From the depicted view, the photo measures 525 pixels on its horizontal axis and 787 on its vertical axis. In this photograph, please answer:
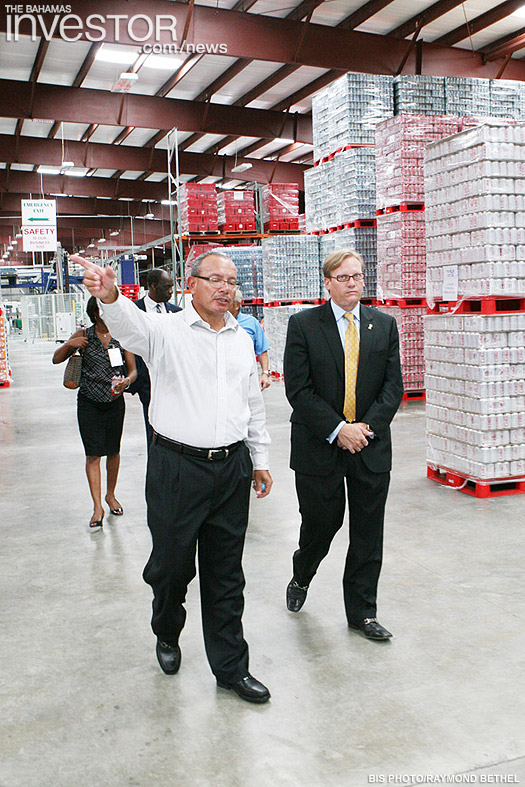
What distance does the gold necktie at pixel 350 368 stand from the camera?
3521mm

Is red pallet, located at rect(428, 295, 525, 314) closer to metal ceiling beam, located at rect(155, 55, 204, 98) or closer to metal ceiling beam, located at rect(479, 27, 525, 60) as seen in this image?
metal ceiling beam, located at rect(479, 27, 525, 60)

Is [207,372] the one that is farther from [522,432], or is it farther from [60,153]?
[60,153]

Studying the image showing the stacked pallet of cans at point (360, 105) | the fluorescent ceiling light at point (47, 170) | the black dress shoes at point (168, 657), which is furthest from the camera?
the fluorescent ceiling light at point (47, 170)

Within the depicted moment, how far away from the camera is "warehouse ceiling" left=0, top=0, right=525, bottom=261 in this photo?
12062mm

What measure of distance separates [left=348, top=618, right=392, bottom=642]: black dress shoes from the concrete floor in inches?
2.0

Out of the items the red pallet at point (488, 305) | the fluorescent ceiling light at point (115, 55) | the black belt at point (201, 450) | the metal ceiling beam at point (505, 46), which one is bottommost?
the black belt at point (201, 450)

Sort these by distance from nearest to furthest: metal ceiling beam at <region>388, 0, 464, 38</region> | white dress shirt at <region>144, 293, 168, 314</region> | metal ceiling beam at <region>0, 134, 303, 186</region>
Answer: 1. white dress shirt at <region>144, 293, 168, 314</region>
2. metal ceiling beam at <region>388, 0, 464, 38</region>
3. metal ceiling beam at <region>0, 134, 303, 186</region>

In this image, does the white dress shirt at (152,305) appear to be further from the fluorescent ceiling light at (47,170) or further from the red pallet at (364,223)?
the fluorescent ceiling light at (47,170)

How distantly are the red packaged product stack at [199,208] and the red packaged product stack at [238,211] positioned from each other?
0.48 meters

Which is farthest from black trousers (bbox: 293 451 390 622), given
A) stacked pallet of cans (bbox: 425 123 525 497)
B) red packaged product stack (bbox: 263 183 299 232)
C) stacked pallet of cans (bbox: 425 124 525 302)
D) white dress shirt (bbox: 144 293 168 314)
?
red packaged product stack (bbox: 263 183 299 232)

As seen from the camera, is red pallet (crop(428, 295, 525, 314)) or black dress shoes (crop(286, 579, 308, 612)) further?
red pallet (crop(428, 295, 525, 314))

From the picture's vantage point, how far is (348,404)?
3.54 metres

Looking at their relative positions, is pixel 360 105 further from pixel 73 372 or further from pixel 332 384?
pixel 332 384

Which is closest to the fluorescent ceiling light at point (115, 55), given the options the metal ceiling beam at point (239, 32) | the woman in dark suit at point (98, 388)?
the metal ceiling beam at point (239, 32)
